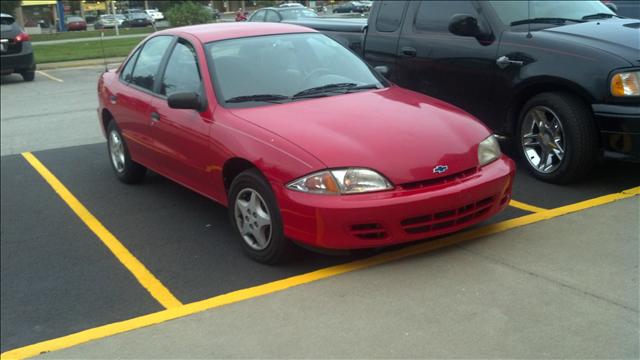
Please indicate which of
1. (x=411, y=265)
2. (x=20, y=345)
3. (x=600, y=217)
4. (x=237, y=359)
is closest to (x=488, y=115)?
(x=600, y=217)

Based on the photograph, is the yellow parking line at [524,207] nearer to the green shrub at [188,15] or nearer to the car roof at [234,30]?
the car roof at [234,30]

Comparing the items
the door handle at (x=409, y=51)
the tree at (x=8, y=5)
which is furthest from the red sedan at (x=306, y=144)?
the tree at (x=8, y=5)

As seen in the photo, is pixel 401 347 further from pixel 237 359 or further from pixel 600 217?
pixel 600 217

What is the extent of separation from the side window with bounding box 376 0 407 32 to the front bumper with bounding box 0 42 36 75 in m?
12.3

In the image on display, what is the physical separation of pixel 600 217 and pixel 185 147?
304 centimetres

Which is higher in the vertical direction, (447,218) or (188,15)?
(447,218)

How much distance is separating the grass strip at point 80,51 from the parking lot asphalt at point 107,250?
16.0 metres

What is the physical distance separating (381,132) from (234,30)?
1.87 m

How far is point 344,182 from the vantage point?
3867 mm

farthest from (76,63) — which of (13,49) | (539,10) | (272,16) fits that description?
(539,10)

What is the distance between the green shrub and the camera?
32.2 m

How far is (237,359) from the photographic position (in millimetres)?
3189

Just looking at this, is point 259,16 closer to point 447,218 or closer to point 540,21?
point 540,21

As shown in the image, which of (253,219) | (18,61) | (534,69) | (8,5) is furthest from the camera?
(8,5)
